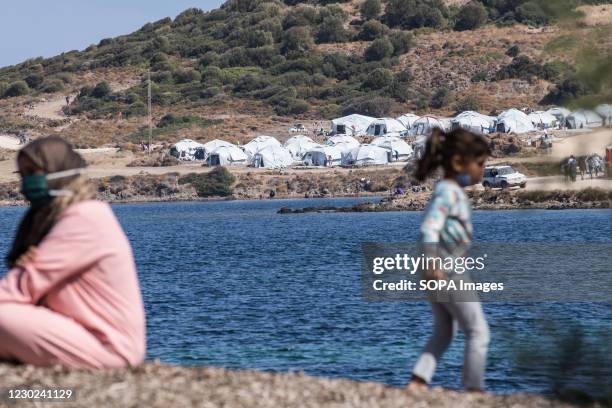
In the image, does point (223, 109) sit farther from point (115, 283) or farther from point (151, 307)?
point (115, 283)

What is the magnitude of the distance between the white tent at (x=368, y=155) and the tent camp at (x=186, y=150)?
41.5ft

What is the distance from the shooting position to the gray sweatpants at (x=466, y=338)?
7.30 metres

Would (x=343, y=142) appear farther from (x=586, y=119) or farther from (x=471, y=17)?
(x=586, y=119)

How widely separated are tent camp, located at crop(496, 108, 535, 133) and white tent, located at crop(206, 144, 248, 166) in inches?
767

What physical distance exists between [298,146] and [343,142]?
3740 millimetres

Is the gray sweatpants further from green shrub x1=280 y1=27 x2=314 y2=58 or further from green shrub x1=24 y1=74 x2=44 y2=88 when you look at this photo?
green shrub x1=24 y1=74 x2=44 y2=88

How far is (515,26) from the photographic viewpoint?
122 m

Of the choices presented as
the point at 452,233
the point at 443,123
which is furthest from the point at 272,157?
the point at 452,233

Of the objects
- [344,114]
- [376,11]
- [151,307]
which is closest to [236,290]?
[151,307]

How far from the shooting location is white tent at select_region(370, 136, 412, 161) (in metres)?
90.8

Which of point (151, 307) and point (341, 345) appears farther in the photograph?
point (151, 307)

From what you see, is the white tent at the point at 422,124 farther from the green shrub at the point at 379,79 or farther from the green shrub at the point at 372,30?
the green shrub at the point at 372,30

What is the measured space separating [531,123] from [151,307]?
200 ft

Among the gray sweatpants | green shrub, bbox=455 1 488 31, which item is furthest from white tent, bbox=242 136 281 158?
the gray sweatpants
